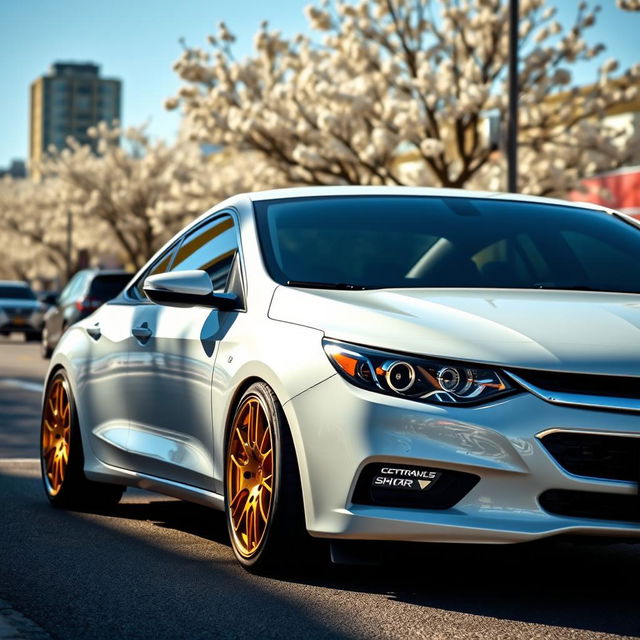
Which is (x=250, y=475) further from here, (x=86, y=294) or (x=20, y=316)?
(x=20, y=316)

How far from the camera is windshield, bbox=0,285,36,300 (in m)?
37.8

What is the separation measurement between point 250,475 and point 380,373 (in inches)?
33.3

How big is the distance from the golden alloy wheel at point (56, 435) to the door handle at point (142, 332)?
86 centimetres

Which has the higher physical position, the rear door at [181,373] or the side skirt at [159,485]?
the rear door at [181,373]

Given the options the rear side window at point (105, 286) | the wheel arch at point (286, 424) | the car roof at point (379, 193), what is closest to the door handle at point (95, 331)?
the car roof at point (379, 193)

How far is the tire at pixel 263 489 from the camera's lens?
16.8 ft

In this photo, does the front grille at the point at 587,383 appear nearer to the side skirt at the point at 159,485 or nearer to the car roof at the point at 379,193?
the side skirt at the point at 159,485

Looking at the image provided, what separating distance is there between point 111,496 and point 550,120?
3050cm

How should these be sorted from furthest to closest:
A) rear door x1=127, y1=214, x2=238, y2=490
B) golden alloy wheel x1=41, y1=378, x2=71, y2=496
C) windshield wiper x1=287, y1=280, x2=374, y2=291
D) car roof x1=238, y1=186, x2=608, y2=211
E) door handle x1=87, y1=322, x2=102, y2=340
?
golden alloy wheel x1=41, y1=378, x2=71, y2=496
door handle x1=87, y1=322, x2=102, y2=340
car roof x1=238, y1=186, x2=608, y2=211
rear door x1=127, y1=214, x2=238, y2=490
windshield wiper x1=287, y1=280, x2=374, y2=291

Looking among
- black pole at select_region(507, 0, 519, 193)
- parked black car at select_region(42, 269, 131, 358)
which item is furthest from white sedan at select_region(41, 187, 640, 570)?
parked black car at select_region(42, 269, 131, 358)

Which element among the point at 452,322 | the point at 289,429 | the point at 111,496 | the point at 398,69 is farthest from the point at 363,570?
the point at 398,69

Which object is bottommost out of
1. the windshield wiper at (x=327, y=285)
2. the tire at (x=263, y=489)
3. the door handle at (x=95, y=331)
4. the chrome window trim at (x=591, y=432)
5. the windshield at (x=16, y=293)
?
the windshield at (x=16, y=293)

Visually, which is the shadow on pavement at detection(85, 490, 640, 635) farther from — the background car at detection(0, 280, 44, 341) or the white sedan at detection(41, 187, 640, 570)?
the background car at detection(0, 280, 44, 341)

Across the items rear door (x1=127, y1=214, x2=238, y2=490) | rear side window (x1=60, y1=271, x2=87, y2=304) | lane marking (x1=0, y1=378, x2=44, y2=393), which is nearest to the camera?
rear door (x1=127, y1=214, x2=238, y2=490)
